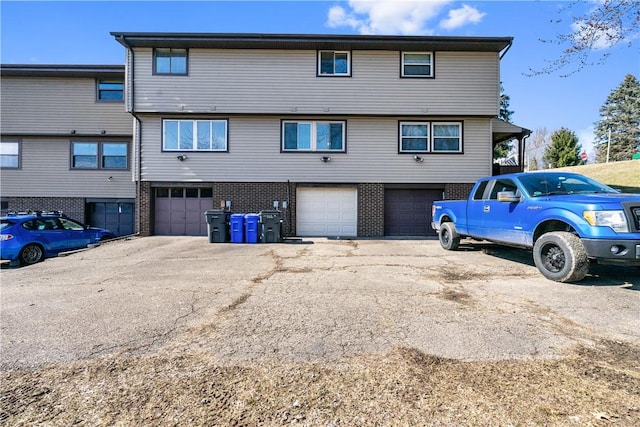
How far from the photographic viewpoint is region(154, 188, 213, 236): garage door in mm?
14023

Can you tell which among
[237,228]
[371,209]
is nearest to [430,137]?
[371,209]

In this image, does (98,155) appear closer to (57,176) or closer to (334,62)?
(57,176)

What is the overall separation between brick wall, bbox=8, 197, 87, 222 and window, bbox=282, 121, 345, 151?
32.6 ft

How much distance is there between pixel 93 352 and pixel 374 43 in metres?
13.5

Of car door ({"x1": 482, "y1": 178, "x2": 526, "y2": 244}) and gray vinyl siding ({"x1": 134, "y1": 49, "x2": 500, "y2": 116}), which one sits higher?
gray vinyl siding ({"x1": 134, "y1": 49, "x2": 500, "y2": 116})

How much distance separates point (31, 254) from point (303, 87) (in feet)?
34.8

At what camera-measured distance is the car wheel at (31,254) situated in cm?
922

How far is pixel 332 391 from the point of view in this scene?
258 cm

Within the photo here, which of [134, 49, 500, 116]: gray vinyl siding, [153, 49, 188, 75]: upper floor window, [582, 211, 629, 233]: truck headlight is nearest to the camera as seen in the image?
[582, 211, 629, 233]: truck headlight

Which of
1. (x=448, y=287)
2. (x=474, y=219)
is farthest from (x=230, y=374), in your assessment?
(x=474, y=219)

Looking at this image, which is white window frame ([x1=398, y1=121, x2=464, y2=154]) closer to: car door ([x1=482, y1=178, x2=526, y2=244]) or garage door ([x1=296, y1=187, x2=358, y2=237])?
garage door ([x1=296, y1=187, x2=358, y2=237])

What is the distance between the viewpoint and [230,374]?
9.39 ft

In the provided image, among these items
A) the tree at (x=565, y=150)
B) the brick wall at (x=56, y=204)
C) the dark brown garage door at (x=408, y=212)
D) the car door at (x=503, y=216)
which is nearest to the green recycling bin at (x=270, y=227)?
the dark brown garage door at (x=408, y=212)

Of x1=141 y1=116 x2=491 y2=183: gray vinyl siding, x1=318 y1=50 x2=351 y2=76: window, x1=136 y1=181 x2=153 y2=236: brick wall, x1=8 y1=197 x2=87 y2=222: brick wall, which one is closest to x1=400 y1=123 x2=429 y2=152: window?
x1=141 y1=116 x2=491 y2=183: gray vinyl siding
